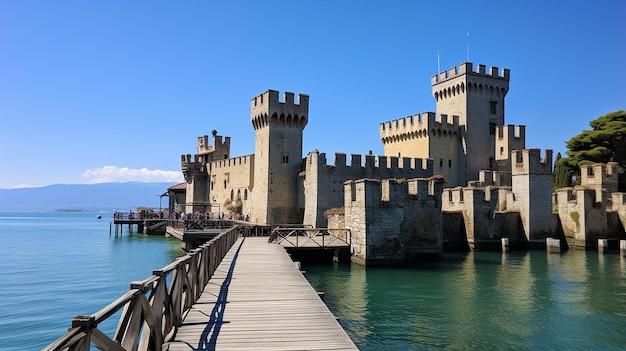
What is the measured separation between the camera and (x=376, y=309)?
1356 centimetres

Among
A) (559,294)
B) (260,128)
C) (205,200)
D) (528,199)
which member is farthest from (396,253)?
(205,200)

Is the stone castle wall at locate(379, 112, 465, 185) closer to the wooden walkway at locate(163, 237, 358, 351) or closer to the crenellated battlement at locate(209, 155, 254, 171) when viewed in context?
the crenellated battlement at locate(209, 155, 254, 171)

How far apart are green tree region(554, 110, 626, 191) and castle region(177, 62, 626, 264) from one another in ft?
19.9

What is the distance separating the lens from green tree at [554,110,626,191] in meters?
41.6

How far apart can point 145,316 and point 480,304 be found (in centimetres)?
1154

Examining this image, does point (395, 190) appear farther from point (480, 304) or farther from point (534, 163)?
point (534, 163)

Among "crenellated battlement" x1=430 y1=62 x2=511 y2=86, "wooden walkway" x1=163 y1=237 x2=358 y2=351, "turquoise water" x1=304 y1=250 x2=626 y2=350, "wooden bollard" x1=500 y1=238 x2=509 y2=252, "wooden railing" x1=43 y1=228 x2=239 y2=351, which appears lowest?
"turquoise water" x1=304 y1=250 x2=626 y2=350

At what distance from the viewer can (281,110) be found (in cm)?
3244

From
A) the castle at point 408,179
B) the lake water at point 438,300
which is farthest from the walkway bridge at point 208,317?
the castle at point 408,179

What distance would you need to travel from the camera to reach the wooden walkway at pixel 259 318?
20.3 feet

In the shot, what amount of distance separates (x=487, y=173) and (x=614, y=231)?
9.11 metres

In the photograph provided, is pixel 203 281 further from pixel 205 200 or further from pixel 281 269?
pixel 205 200

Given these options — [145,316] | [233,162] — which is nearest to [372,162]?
[233,162]

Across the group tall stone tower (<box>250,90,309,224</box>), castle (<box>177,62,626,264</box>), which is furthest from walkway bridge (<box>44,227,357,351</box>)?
tall stone tower (<box>250,90,309,224</box>)
